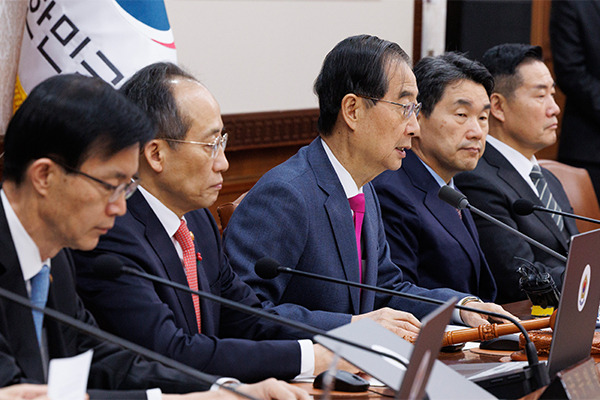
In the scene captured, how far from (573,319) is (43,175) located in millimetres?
1059

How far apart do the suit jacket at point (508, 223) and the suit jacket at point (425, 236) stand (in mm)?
169

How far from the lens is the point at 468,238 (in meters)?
2.84

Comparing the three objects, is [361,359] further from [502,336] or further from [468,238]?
[468,238]

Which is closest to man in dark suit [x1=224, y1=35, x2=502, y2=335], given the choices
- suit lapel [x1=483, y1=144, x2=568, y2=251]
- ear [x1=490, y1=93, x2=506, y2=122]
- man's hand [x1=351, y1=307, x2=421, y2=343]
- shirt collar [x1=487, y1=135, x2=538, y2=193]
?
man's hand [x1=351, y1=307, x2=421, y2=343]

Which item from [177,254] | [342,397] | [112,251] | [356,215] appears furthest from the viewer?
[356,215]

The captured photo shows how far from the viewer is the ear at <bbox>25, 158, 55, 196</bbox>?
1.51 metres

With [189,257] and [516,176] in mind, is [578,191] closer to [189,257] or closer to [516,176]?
[516,176]

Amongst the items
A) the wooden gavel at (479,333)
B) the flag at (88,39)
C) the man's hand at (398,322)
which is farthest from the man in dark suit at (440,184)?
the flag at (88,39)

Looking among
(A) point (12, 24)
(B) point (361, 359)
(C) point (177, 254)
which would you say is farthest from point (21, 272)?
(A) point (12, 24)

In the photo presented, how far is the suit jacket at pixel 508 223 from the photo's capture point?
299 centimetres

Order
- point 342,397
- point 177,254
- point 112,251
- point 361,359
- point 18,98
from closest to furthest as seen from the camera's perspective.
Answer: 1. point 361,359
2. point 342,397
3. point 112,251
4. point 177,254
5. point 18,98

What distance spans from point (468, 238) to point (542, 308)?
0.52m

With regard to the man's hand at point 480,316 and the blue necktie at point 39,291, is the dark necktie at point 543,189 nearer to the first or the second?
the man's hand at point 480,316

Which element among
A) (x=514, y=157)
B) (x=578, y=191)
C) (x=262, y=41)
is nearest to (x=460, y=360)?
(x=514, y=157)
